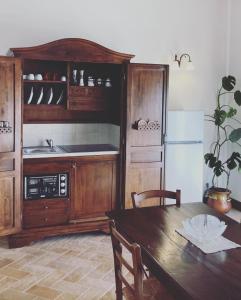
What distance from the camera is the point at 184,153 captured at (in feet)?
15.4

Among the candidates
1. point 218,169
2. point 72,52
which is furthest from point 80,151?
point 218,169

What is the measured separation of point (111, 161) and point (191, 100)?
1741mm

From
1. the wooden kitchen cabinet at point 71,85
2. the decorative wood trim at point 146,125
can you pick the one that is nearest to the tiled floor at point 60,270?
the decorative wood trim at point 146,125

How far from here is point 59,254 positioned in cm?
376

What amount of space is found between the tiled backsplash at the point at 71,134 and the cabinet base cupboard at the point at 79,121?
0.10 meters

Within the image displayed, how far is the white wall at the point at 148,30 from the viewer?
4.34 metres

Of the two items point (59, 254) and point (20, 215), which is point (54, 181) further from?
point (59, 254)

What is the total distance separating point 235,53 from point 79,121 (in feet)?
7.85

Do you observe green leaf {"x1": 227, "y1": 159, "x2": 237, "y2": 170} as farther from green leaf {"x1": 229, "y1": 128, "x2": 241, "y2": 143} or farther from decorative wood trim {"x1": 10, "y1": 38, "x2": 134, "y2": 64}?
decorative wood trim {"x1": 10, "y1": 38, "x2": 134, "y2": 64}

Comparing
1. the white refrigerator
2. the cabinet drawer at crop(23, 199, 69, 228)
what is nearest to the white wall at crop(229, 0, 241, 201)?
the white refrigerator

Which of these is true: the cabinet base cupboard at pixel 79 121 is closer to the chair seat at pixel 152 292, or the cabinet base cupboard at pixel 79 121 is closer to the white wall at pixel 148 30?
the white wall at pixel 148 30

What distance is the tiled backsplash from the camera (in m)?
4.52

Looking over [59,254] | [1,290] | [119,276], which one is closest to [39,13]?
[59,254]

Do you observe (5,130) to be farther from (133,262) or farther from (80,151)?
(133,262)
